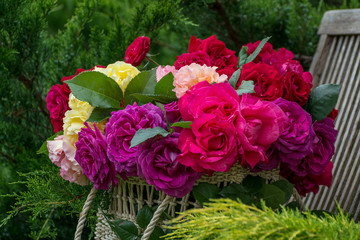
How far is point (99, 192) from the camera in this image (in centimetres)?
97

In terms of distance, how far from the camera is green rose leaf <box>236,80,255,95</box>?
2.45ft

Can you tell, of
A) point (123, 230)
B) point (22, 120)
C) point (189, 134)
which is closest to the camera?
point (189, 134)

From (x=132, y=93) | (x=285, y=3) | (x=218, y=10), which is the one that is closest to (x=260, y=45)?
(x=132, y=93)

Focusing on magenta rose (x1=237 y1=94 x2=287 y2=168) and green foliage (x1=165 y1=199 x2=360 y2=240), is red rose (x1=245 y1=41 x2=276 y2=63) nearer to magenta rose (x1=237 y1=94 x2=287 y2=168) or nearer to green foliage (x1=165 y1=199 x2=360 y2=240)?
magenta rose (x1=237 y1=94 x2=287 y2=168)

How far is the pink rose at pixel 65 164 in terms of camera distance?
0.87m

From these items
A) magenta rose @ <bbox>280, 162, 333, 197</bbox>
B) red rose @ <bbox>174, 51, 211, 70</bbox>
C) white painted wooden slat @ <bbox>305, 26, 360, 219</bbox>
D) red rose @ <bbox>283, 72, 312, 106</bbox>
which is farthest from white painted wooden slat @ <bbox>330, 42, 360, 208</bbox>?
red rose @ <bbox>174, 51, 211, 70</bbox>

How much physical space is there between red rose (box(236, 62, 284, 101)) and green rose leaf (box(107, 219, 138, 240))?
35cm

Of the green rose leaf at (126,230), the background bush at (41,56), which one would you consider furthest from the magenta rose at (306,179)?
the background bush at (41,56)

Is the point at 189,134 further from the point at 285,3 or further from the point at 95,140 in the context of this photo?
the point at 285,3

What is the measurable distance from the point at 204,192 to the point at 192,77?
0.71 ft

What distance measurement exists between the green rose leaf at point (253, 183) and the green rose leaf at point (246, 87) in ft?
0.51

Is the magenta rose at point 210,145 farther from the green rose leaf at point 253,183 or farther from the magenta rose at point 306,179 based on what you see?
the magenta rose at point 306,179

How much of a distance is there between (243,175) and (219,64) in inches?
10.6

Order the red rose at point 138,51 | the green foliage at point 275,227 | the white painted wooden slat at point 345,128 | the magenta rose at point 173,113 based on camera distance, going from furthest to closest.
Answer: the white painted wooden slat at point 345,128
the red rose at point 138,51
the magenta rose at point 173,113
the green foliage at point 275,227
